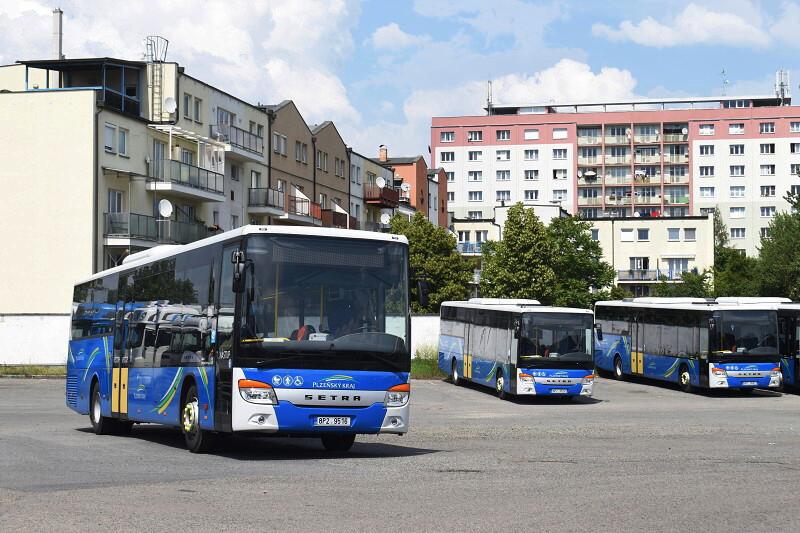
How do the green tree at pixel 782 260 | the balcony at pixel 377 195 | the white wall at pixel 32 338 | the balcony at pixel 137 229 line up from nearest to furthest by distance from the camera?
the white wall at pixel 32 338 < the balcony at pixel 137 229 < the green tree at pixel 782 260 < the balcony at pixel 377 195

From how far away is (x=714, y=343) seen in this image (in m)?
38.2

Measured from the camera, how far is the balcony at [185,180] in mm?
52281

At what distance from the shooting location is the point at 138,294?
66.0ft

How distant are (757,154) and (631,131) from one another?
1328 centimetres

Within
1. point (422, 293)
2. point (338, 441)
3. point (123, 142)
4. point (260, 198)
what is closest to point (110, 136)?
point (123, 142)

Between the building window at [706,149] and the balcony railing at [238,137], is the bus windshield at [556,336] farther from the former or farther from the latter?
the building window at [706,149]

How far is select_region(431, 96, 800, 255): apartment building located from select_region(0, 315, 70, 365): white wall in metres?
84.9

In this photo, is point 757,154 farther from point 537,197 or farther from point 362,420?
point 362,420

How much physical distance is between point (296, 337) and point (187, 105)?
43.3 m

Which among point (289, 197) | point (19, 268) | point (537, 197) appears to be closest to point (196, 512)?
point (19, 268)

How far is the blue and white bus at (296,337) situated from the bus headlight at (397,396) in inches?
0.5

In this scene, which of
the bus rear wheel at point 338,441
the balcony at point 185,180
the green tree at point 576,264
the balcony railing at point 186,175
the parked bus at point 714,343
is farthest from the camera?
the green tree at point 576,264

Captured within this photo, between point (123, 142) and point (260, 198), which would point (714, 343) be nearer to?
point (123, 142)

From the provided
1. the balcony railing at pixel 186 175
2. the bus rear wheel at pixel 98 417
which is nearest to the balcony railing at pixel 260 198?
the balcony railing at pixel 186 175
